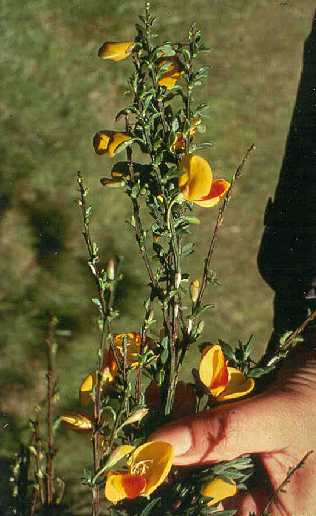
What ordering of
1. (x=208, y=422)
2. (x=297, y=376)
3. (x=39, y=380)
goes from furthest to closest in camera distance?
(x=39, y=380), (x=297, y=376), (x=208, y=422)

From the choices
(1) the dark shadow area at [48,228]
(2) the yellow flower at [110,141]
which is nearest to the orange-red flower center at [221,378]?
(2) the yellow flower at [110,141]

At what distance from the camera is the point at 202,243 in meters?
1.98

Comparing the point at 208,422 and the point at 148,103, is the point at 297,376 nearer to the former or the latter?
the point at 208,422

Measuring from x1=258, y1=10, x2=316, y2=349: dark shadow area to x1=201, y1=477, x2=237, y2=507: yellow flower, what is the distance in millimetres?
1060

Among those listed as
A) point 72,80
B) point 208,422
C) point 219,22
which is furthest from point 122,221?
point 208,422

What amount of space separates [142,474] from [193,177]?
1.53ft

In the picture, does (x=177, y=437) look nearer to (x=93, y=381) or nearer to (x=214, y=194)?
(x=93, y=381)

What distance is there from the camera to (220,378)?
35.8 inches

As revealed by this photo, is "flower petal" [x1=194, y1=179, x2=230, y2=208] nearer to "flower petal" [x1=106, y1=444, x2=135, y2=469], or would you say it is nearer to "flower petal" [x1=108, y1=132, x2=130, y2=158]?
"flower petal" [x1=108, y1=132, x2=130, y2=158]

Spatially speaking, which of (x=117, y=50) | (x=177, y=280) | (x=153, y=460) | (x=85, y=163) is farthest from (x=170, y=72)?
(x=85, y=163)

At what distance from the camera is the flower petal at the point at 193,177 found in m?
0.82

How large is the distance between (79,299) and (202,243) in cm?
49

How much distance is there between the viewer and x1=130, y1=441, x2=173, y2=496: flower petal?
0.82m

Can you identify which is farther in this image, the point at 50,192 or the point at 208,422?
the point at 50,192
